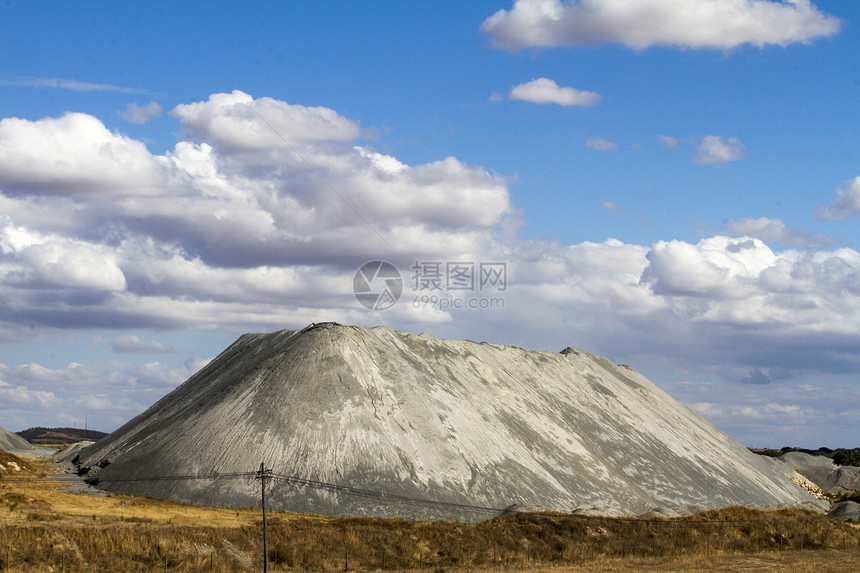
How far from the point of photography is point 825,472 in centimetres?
10994

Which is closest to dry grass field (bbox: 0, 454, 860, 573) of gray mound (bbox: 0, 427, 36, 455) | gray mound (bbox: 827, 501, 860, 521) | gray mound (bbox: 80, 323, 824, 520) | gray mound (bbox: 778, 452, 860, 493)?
gray mound (bbox: 80, 323, 824, 520)

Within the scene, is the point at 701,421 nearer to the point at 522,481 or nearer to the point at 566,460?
the point at 566,460

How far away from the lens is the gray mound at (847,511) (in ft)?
222

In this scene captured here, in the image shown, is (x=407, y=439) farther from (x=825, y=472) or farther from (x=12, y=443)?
(x=12, y=443)

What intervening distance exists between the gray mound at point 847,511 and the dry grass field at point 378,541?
16568mm

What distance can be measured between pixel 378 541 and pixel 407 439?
18173 millimetres

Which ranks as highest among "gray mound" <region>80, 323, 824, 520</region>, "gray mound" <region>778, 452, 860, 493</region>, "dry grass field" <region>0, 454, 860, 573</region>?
"gray mound" <region>80, 323, 824, 520</region>

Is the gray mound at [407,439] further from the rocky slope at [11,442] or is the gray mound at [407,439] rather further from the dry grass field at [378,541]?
the rocky slope at [11,442]

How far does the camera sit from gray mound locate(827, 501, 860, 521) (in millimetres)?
67562

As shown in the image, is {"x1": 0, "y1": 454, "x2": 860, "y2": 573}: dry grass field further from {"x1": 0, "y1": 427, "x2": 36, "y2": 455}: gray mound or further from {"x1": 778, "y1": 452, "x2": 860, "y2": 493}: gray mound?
{"x1": 0, "y1": 427, "x2": 36, "y2": 455}: gray mound

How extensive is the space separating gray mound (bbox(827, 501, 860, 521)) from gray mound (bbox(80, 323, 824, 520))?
7605 mm

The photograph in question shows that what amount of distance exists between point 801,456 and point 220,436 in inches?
3667

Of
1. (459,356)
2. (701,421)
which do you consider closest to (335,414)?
(459,356)

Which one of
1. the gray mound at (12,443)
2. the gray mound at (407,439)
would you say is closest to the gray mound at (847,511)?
the gray mound at (407,439)
